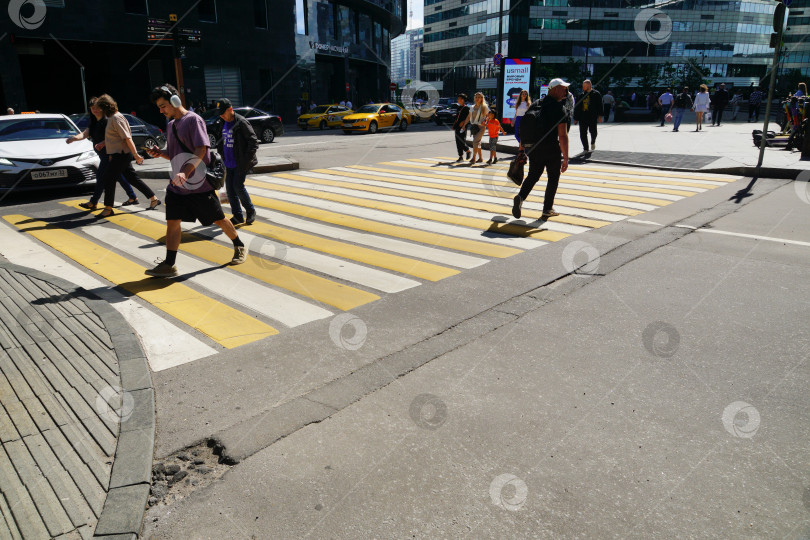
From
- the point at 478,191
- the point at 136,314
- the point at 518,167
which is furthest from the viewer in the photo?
the point at 478,191

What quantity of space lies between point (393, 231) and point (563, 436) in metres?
5.30

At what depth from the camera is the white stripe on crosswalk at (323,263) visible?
19.8ft

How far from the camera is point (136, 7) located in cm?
3312

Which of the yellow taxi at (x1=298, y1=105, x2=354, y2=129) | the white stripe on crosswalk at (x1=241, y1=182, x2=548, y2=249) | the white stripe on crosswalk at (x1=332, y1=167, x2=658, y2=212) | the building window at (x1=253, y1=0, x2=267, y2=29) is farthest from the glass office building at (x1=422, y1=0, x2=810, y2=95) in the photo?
the white stripe on crosswalk at (x1=241, y1=182, x2=548, y2=249)

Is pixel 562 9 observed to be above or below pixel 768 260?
above

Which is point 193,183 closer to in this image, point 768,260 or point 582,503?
point 582,503

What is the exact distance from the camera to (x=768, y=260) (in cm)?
666

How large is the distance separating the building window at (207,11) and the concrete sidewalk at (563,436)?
37.3 metres

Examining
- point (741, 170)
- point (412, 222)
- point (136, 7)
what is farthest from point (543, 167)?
point (136, 7)

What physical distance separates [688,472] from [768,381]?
1373 mm

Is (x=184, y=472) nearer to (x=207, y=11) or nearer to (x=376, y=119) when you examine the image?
(x=376, y=119)

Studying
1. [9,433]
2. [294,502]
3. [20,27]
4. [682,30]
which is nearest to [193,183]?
[9,433]

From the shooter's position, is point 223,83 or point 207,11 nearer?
point 207,11

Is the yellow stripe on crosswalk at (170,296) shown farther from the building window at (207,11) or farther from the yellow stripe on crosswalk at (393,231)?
the building window at (207,11)
